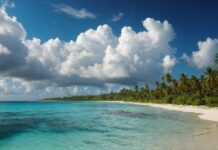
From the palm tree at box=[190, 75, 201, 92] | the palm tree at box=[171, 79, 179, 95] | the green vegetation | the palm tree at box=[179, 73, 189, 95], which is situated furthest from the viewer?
the palm tree at box=[171, 79, 179, 95]

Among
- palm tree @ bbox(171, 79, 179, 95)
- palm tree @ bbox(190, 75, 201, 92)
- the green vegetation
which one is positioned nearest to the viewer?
the green vegetation

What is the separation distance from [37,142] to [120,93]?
176352 millimetres

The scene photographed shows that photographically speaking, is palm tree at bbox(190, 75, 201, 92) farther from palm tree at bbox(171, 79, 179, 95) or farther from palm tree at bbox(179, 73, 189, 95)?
palm tree at bbox(171, 79, 179, 95)

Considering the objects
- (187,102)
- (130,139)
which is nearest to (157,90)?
(187,102)

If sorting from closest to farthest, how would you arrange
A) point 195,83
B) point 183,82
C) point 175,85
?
point 195,83 → point 183,82 → point 175,85

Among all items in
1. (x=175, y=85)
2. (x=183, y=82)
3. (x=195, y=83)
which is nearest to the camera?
(x=195, y=83)

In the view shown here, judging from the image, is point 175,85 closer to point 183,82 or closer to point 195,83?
point 183,82

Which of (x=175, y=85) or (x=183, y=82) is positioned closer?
(x=183, y=82)

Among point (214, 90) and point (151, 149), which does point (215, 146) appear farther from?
point (214, 90)

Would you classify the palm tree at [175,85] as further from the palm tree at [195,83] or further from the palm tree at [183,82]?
the palm tree at [195,83]

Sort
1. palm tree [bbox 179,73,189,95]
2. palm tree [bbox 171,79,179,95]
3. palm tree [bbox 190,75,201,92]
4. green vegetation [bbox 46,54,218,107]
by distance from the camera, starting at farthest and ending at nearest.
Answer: palm tree [bbox 171,79,179,95] → palm tree [bbox 179,73,189,95] → palm tree [bbox 190,75,201,92] → green vegetation [bbox 46,54,218,107]

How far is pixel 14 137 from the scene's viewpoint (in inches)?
855

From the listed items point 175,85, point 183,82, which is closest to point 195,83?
point 183,82

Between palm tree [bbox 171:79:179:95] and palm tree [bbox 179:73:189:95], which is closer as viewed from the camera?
palm tree [bbox 179:73:189:95]
